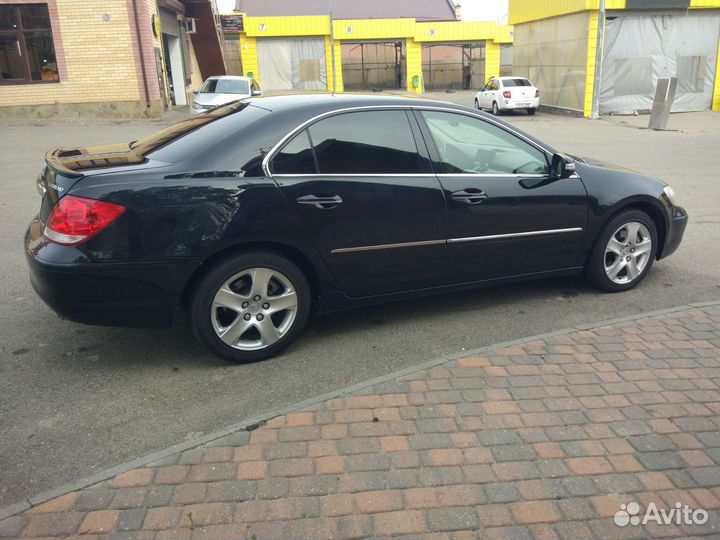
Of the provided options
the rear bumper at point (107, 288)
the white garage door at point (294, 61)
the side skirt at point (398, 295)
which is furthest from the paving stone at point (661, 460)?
the white garage door at point (294, 61)

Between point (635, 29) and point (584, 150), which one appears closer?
point (584, 150)

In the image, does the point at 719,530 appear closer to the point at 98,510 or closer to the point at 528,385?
the point at 528,385

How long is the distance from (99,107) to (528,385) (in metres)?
21.6

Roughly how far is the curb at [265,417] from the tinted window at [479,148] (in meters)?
1.26

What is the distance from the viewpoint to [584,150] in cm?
1547

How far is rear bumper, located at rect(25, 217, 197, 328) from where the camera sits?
12.3ft

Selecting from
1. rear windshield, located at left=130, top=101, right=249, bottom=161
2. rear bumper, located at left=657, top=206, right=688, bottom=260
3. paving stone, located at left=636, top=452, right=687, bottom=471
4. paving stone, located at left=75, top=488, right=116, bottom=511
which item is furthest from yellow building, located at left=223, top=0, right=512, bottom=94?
paving stone, located at left=75, top=488, right=116, bottom=511

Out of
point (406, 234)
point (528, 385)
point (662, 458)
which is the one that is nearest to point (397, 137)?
point (406, 234)

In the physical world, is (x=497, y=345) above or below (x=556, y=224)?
below

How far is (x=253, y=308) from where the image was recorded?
4.11 meters

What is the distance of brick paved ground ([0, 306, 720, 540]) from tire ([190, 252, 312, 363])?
81cm

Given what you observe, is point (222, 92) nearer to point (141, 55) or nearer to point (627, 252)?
point (141, 55)

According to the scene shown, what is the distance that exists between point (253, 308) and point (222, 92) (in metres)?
→ 17.5

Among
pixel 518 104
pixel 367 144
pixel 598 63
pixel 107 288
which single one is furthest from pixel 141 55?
pixel 107 288
